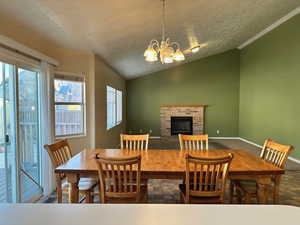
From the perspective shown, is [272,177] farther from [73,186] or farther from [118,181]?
[73,186]

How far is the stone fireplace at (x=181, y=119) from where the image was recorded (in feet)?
27.7

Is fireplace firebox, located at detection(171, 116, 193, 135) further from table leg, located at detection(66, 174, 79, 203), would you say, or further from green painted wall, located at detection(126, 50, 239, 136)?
table leg, located at detection(66, 174, 79, 203)

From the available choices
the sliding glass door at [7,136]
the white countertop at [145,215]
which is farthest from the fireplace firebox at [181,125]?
the white countertop at [145,215]

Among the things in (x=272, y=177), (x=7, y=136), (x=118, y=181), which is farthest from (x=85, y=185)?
(x=272, y=177)

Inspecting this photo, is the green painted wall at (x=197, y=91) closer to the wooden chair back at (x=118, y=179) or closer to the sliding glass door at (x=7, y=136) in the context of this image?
the sliding glass door at (x=7, y=136)

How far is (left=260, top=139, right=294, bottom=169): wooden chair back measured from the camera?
211cm

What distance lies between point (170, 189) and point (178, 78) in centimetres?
595

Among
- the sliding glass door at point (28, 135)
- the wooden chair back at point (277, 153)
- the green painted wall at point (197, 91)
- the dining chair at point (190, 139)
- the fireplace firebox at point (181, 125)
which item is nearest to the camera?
the wooden chair back at point (277, 153)

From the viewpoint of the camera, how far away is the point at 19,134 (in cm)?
256

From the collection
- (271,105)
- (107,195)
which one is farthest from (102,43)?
(271,105)

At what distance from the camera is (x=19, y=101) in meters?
2.59

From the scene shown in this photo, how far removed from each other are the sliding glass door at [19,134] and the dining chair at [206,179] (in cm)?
209

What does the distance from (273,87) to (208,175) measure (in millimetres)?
5306

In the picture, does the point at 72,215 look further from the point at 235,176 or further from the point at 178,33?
the point at 178,33
